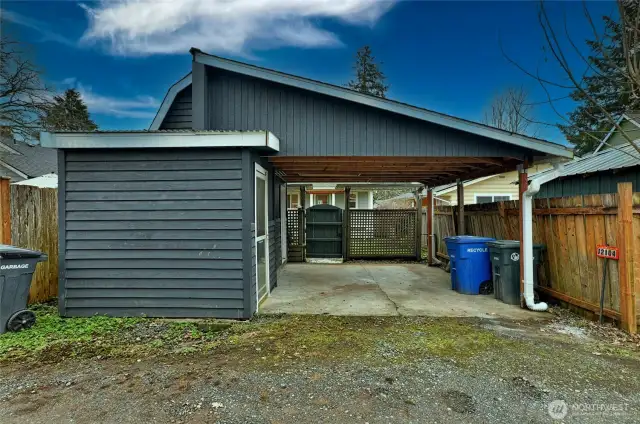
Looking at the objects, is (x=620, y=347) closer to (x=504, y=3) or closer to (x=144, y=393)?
(x=144, y=393)

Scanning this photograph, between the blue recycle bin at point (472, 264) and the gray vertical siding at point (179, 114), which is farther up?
the gray vertical siding at point (179, 114)

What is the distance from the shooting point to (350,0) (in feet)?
21.3

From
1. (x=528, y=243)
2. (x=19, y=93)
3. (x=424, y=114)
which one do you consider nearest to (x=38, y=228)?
(x=424, y=114)

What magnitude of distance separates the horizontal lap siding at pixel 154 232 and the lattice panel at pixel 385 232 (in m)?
6.31

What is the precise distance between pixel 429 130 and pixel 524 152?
1.49 metres

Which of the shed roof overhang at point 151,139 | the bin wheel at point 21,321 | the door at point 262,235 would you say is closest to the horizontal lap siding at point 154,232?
the shed roof overhang at point 151,139

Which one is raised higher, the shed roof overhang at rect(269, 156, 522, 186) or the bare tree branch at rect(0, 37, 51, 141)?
the bare tree branch at rect(0, 37, 51, 141)

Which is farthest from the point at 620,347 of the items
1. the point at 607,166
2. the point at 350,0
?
the point at 350,0

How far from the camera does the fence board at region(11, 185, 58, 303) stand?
4930 millimetres

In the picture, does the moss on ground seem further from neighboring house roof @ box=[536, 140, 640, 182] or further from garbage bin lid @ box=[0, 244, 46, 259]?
neighboring house roof @ box=[536, 140, 640, 182]

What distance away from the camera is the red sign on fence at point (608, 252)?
3.92m

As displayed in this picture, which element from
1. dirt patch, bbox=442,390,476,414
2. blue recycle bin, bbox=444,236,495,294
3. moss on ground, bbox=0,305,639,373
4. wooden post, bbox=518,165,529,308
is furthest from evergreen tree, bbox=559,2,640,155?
blue recycle bin, bbox=444,236,495,294

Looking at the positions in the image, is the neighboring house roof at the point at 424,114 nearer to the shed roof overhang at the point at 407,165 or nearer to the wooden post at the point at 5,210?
the shed roof overhang at the point at 407,165

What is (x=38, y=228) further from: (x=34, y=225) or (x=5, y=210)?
(x=5, y=210)
